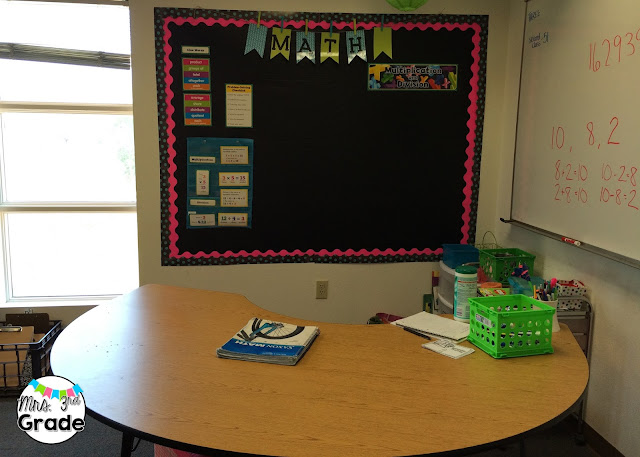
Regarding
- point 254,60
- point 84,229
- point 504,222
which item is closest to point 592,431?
point 504,222

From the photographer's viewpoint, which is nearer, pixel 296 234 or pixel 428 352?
pixel 428 352

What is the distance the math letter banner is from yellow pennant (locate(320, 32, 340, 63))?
23 centimetres

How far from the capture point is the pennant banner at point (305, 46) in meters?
3.22

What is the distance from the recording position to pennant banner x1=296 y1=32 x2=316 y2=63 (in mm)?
3223

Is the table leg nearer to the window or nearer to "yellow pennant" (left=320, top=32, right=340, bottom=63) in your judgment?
the window

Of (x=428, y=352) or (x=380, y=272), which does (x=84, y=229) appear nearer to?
(x=380, y=272)

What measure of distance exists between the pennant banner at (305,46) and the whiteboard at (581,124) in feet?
3.97

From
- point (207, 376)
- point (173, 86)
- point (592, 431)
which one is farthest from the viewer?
point (173, 86)

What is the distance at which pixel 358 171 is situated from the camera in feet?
11.1

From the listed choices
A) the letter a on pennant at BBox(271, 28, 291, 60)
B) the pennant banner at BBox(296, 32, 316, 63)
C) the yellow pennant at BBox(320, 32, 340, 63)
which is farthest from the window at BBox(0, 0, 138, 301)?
the yellow pennant at BBox(320, 32, 340, 63)

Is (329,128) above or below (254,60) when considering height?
below

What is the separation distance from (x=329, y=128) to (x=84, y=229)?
5.68ft

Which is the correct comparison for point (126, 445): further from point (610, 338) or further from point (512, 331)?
point (610, 338)

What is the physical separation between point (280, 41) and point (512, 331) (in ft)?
7.38
